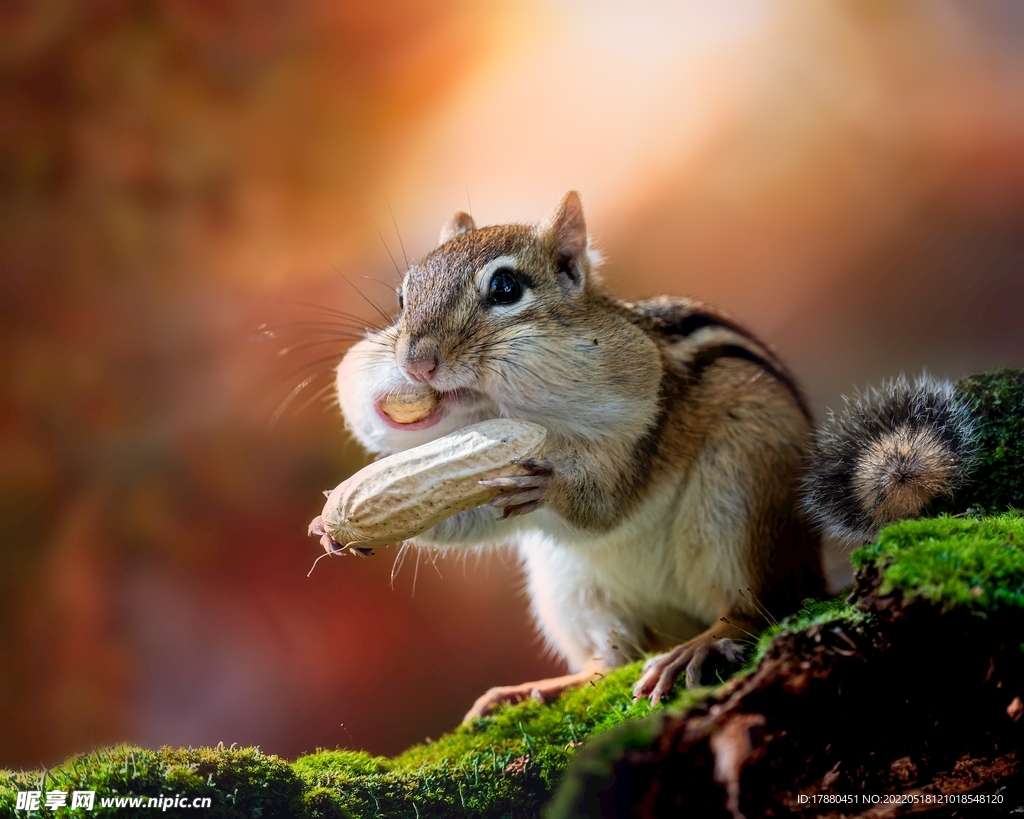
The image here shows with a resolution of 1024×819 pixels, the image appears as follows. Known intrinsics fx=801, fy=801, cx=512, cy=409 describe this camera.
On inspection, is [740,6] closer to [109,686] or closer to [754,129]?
[754,129]

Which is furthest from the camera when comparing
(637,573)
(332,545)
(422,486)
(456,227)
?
(456,227)

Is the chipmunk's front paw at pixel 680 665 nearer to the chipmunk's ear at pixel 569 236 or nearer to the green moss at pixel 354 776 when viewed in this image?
the green moss at pixel 354 776

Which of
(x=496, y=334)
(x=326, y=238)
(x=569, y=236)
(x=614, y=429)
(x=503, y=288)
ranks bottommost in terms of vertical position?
(x=614, y=429)

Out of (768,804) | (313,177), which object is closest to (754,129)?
(313,177)

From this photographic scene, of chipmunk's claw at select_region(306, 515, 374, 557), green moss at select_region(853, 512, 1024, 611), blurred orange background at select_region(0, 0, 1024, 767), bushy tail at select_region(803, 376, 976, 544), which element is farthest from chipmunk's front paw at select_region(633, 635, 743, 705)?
blurred orange background at select_region(0, 0, 1024, 767)

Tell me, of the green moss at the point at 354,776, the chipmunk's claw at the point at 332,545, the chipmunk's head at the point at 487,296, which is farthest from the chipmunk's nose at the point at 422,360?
the green moss at the point at 354,776

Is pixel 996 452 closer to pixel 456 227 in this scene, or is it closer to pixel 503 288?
pixel 503 288

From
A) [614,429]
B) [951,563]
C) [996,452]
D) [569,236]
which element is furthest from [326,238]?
[951,563]
